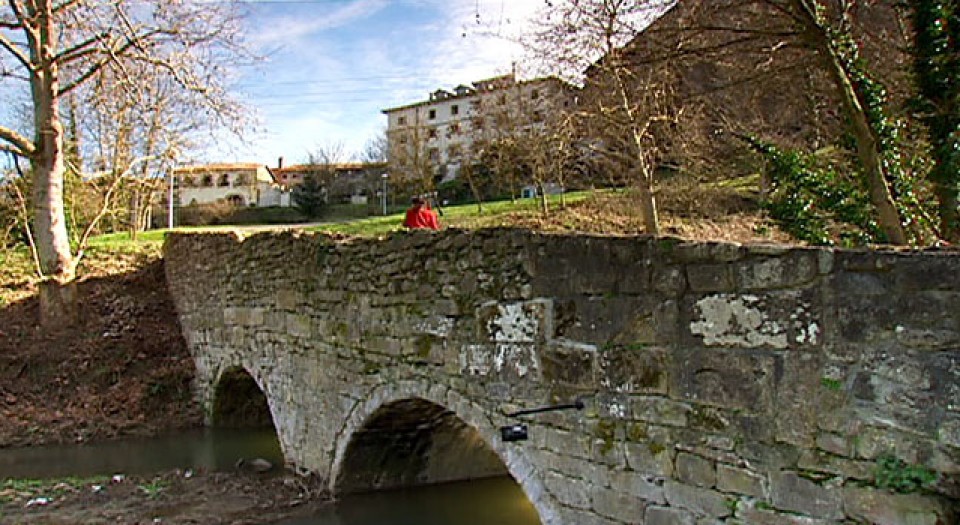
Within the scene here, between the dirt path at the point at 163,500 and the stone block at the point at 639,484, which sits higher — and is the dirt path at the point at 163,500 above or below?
below

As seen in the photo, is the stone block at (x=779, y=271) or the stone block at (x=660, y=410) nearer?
the stone block at (x=779, y=271)

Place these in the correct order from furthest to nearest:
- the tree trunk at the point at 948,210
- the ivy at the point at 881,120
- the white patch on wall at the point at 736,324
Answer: the ivy at the point at 881,120
the tree trunk at the point at 948,210
the white patch on wall at the point at 736,324

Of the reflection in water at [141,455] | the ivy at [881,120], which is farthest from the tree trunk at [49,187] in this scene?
the ivy at [881,120]

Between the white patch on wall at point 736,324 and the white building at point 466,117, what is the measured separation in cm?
1030

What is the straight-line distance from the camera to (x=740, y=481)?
3936 mm

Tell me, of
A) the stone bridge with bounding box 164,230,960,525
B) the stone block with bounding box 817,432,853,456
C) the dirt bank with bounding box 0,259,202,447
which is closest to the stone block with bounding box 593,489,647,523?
the stone bridge with bounding box 164,230,960,525

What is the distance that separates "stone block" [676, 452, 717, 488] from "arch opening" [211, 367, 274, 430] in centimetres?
933

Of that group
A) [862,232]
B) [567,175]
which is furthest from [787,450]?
[567,175]

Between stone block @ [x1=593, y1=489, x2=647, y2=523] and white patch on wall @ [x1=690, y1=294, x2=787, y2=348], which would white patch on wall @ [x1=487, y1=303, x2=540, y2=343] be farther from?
white patch on wall @ [x1=690, y1=294, x2=787, y2=348]

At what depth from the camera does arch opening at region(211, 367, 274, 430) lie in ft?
41.1

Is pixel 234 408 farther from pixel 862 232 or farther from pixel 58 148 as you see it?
pixel 862 232

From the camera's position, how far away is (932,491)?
3.21 m

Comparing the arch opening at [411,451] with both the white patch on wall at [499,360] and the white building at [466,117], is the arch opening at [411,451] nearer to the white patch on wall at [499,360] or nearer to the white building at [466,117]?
the white patch on wall at [499,360]

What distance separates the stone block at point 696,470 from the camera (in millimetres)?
4094
